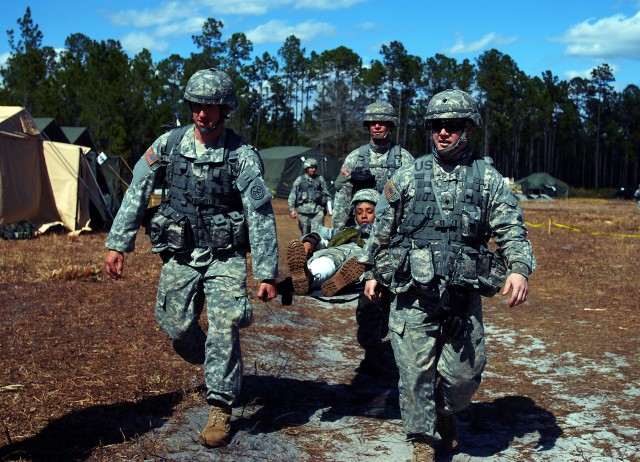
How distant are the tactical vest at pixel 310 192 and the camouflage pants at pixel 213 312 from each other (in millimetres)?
9411

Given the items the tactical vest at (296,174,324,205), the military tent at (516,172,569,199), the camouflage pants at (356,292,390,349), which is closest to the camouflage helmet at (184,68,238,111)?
the camouflage pants at (356,292,390,349)

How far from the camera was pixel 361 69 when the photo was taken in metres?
75.8

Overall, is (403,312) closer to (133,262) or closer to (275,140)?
(133,262)

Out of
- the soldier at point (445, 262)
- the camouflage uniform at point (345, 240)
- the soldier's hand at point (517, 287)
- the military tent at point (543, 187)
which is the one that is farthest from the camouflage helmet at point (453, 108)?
the military tent at point (543, 187)

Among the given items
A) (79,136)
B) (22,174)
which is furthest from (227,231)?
(79,136)

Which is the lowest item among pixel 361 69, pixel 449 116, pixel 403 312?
pixel 403 312

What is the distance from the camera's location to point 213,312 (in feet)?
16.0

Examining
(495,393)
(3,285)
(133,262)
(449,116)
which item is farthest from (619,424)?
(133,262)

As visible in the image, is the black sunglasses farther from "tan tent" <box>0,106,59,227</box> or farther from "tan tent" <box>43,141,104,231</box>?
"tan tent" <box>43,141,104,231</box>

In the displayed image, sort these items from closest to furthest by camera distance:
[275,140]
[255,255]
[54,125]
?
[255,255]
[54,125]
[275,140]

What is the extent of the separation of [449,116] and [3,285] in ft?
25.4

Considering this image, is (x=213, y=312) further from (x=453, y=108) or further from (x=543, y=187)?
(x=543, y=187)

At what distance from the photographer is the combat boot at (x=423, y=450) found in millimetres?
4508

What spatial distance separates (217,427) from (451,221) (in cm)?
191
